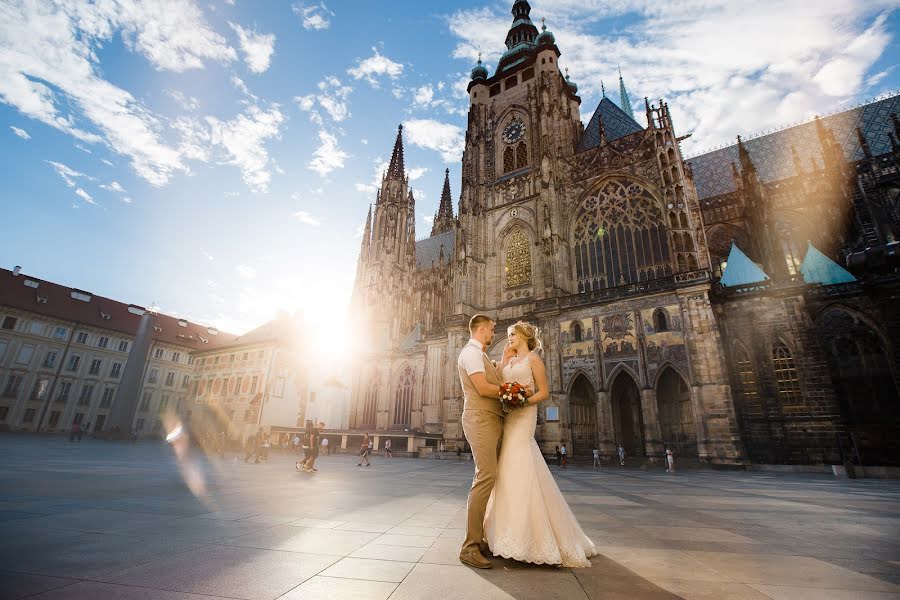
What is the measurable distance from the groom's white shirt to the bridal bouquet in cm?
27

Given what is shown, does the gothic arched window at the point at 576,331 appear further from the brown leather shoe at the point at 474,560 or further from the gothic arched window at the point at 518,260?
the brown leather shoe at the point at 474,560

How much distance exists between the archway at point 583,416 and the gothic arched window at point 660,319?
4588 mm

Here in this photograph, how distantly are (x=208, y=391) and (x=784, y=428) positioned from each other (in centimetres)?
4214

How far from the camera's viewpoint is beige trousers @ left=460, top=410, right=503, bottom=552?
3398 mm

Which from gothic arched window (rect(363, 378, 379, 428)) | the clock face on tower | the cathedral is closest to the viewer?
the cathedral

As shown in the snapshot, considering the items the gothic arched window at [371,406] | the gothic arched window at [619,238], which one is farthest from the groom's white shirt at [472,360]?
the gothic arched window at [371,406]

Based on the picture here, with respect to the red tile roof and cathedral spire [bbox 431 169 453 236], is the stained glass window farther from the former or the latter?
the red tile roof

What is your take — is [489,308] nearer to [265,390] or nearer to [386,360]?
[386,360]

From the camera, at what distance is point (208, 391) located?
36.1m

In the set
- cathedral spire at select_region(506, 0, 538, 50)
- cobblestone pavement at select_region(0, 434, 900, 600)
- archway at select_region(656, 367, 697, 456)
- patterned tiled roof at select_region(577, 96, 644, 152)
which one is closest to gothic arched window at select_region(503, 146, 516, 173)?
patterned tiled roof at select_region(577, 96, 644, 152)

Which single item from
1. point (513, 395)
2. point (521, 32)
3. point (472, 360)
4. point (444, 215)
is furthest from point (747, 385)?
point (444, 215)

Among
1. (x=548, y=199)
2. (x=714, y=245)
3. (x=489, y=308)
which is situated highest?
(x=548, y=199)

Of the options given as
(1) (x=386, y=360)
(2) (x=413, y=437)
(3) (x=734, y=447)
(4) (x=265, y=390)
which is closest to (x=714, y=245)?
(3) (x=734, y=447)

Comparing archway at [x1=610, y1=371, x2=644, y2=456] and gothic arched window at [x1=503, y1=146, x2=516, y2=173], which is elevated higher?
gothic arched window at [x1=503, y1=146, x2=516, y2=173]
